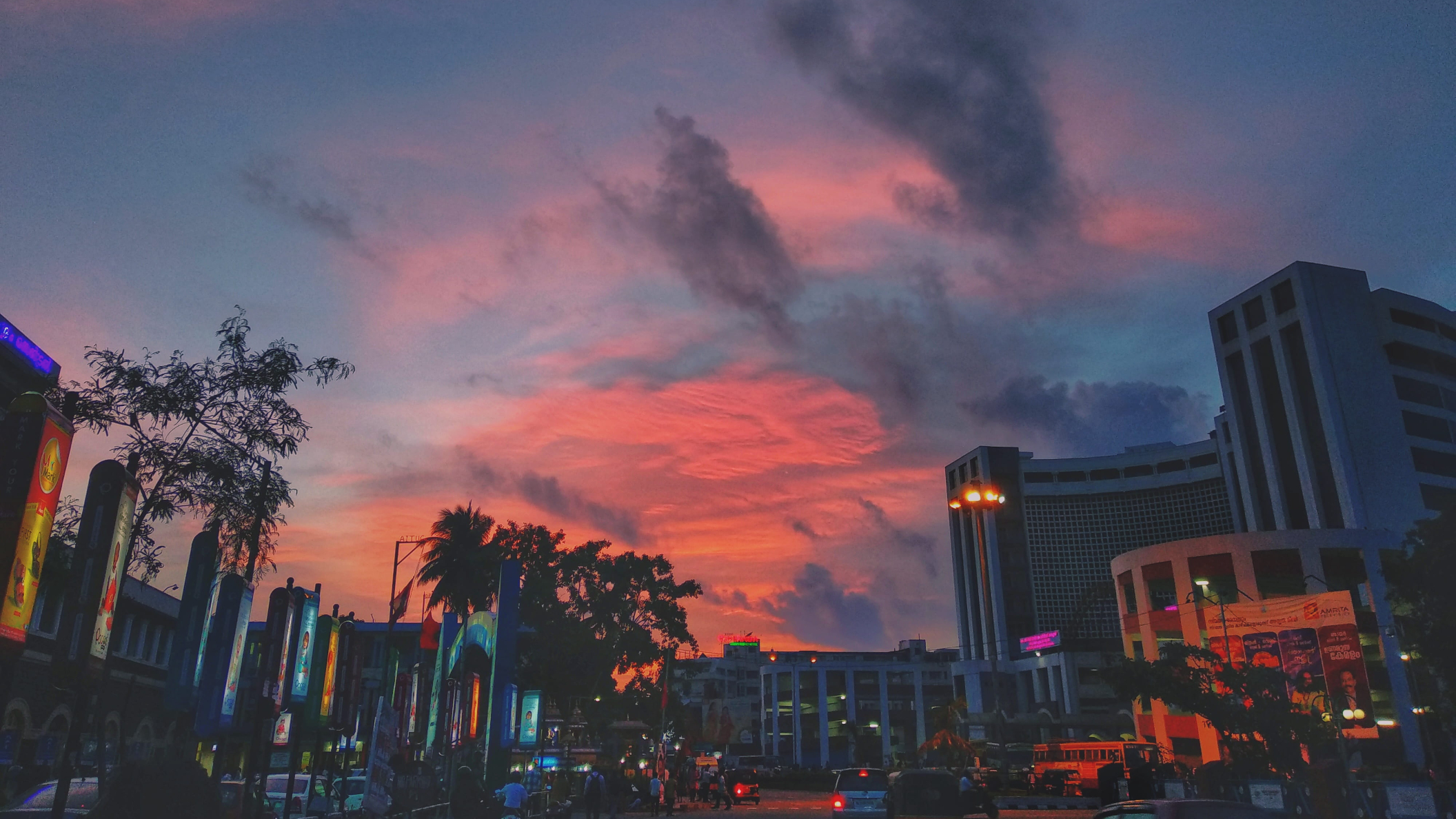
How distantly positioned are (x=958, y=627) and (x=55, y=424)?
113m

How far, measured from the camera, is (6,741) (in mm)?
26094

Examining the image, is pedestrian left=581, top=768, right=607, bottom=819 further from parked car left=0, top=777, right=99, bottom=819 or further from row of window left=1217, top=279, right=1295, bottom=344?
row of window left=1217, top=279, right=1295, bottom=344

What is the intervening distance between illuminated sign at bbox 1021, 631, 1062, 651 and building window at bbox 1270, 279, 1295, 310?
36572mm

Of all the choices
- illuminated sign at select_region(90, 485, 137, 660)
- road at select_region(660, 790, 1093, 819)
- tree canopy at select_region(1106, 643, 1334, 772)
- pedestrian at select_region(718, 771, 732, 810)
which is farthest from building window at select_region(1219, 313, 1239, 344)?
illuminated sign at select_region(90, 485, 137, 660)

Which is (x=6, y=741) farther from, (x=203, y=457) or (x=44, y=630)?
(x=203, y=457)

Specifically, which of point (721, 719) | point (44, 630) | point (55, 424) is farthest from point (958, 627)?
point (55, 424)

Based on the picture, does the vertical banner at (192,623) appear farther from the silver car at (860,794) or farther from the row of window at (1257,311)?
the row of window at (1257,311)

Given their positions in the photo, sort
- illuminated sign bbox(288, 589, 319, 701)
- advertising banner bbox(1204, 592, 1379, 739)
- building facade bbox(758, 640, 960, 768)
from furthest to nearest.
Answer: building facade bbox(758, 640, 960, 768) < advertising banner bbox(1204, 592, 1379, 739) < illuminated sign bbox(288, 589, 319, 701)

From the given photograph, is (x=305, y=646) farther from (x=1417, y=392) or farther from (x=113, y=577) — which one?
(x=1417, y=392)

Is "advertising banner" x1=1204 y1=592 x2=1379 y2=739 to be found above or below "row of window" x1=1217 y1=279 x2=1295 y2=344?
below

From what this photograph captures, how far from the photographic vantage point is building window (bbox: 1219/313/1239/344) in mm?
73250

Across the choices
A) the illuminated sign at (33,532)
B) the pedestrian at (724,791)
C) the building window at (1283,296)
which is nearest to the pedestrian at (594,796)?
the pedestrian at (724,791)

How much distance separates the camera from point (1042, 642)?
90375mm

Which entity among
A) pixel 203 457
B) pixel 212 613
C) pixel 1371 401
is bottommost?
pixel 212 613
